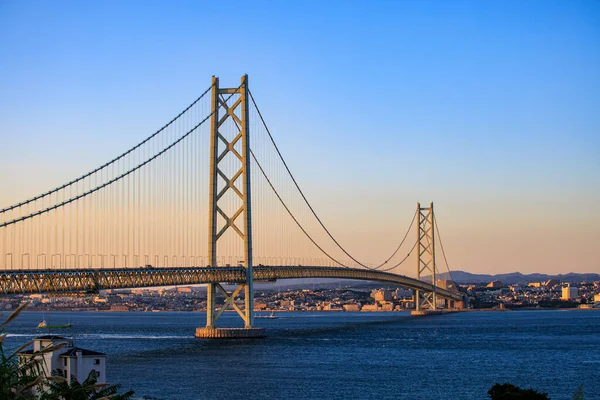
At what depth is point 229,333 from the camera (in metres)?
50.4

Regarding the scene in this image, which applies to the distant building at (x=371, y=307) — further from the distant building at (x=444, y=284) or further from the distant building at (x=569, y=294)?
the distant building at (x=569, y=294)

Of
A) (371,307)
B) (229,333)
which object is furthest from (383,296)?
(229,333)

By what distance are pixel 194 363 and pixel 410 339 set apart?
75.7 ft

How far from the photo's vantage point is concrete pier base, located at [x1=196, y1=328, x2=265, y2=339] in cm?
5050

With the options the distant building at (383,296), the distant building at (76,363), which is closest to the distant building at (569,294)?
the distant building at (383,296)

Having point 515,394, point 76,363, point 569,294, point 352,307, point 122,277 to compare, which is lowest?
point 352,307

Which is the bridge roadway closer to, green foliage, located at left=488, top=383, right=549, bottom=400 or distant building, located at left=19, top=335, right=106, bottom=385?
distant building, located at left=19, top=335, right=106, bottom=385

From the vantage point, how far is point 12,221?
118ft

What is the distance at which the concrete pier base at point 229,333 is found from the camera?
50.5m

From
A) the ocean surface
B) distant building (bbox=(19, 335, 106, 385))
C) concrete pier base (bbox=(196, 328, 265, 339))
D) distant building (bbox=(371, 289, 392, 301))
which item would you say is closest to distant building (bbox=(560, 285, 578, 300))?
distant building (bbox=(371, 289, 392, 301))

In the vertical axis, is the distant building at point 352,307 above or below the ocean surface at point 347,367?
below

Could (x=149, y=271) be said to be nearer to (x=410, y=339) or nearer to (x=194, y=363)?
(x=194, y=363)

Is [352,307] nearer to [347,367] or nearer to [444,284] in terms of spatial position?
[444,284]

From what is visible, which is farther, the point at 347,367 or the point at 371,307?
the point at 371,307
